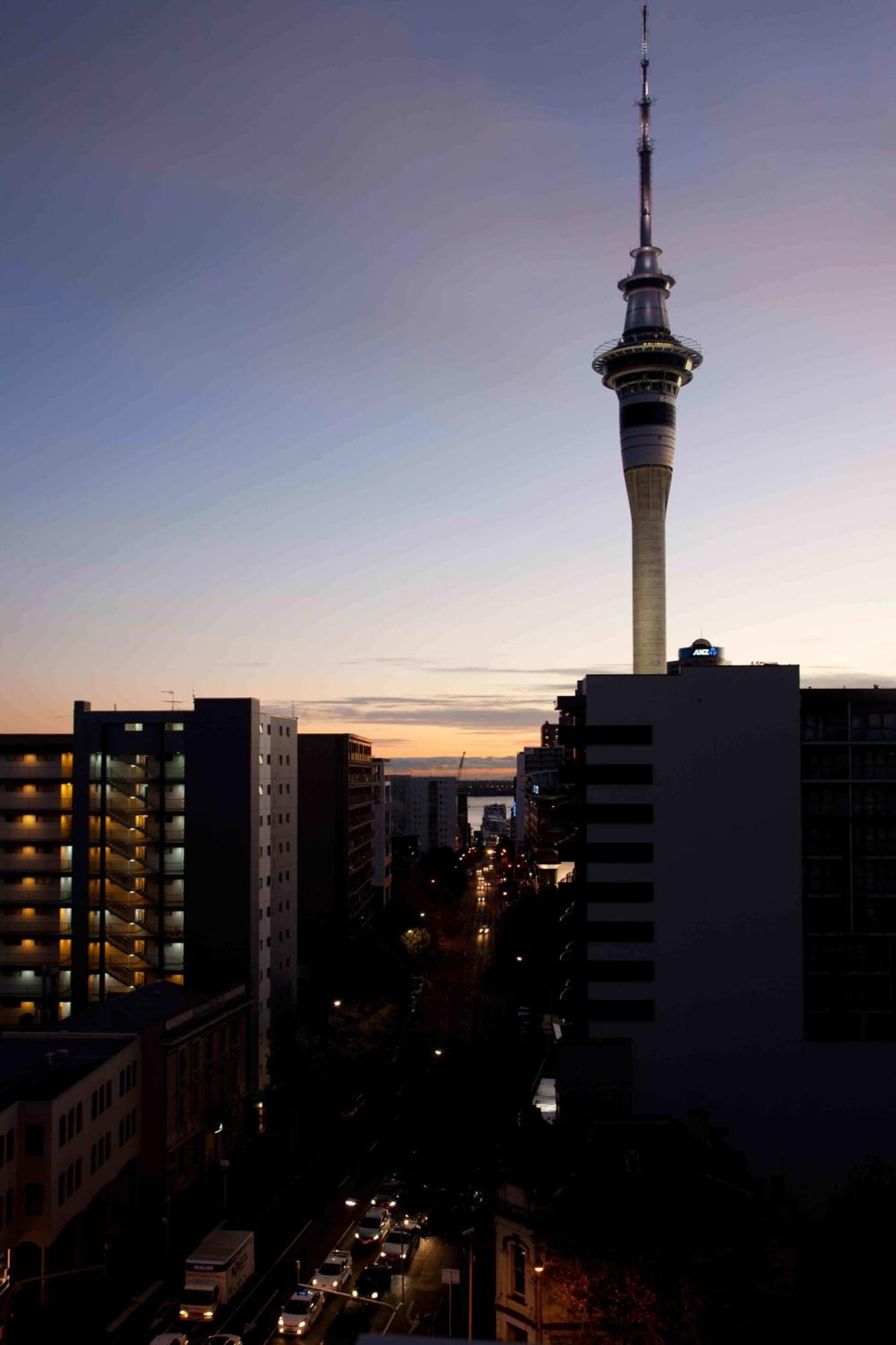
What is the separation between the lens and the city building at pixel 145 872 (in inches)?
1966

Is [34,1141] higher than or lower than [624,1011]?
lower

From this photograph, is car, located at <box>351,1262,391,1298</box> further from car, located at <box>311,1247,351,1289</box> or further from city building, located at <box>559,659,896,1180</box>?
city building, located at <box>559,659,896,1180</box>

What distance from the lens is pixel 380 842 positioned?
101m

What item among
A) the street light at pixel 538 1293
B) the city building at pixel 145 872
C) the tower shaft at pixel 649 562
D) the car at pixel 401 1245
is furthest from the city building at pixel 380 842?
the street light at pixel 538 1293

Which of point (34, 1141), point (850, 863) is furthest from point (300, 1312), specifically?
point (850, 863)

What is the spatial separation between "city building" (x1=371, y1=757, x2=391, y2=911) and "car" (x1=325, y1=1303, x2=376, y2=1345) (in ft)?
218

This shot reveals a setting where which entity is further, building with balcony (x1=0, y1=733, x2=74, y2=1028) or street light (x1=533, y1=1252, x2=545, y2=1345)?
building with balcony (x1=0, y1=733, x2=74, y2=1028)

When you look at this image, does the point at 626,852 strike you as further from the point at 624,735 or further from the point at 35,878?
the point at 35,878

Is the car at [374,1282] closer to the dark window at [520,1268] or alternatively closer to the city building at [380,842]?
the dark window at [520,1268]

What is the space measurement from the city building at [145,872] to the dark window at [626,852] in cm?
1691

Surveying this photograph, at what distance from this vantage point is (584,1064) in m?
42.9

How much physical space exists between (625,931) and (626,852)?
321 cm

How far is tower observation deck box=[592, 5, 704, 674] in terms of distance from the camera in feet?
326

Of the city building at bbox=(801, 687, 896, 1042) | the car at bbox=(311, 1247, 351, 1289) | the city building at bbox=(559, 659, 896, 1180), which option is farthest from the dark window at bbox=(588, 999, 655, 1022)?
the car at bbox=(311, 1247, 351, 1289)
